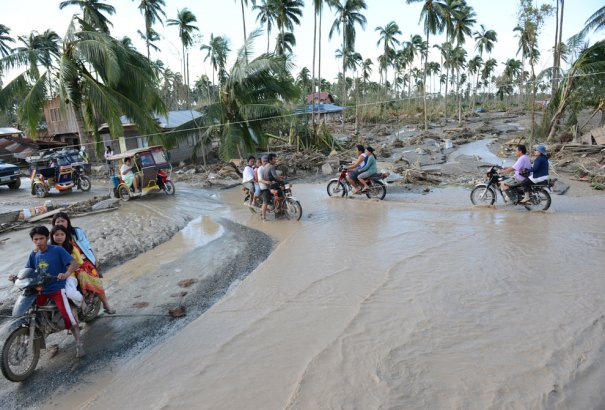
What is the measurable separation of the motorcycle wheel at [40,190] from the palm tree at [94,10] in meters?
14.4

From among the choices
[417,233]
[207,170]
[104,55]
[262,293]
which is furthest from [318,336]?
[207,170]

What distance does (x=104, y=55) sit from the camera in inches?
573

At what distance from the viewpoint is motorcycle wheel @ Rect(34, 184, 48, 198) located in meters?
15.2

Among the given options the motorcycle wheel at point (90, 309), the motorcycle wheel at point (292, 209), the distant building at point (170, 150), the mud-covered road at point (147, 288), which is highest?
the distant building at point (170, 150)

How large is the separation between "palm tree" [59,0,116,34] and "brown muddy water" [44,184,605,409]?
24714mm

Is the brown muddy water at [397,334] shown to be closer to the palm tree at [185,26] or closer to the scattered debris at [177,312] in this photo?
the scattered debris at [177,312]

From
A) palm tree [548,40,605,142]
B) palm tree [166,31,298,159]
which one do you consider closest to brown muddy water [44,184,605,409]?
palm tree [166,31,298,159]

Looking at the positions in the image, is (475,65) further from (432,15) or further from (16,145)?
(16,145)

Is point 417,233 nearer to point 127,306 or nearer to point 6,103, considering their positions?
point 127,306

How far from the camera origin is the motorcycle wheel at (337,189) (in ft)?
41.7

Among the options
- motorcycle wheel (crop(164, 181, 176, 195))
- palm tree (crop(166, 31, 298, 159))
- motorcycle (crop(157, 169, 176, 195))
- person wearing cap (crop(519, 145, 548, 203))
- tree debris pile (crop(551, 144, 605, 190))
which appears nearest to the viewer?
person wearing cap (crop(519, 145, 548, 203))

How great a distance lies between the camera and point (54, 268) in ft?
13.9

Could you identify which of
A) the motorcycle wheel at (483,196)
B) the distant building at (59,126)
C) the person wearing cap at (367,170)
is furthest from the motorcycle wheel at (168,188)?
the distant building at (59,126)

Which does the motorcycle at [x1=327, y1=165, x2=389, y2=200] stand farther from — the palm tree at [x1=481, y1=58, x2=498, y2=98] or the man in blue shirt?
the palm tree at [x1=481, y1=58, x2=498, y2=98]
